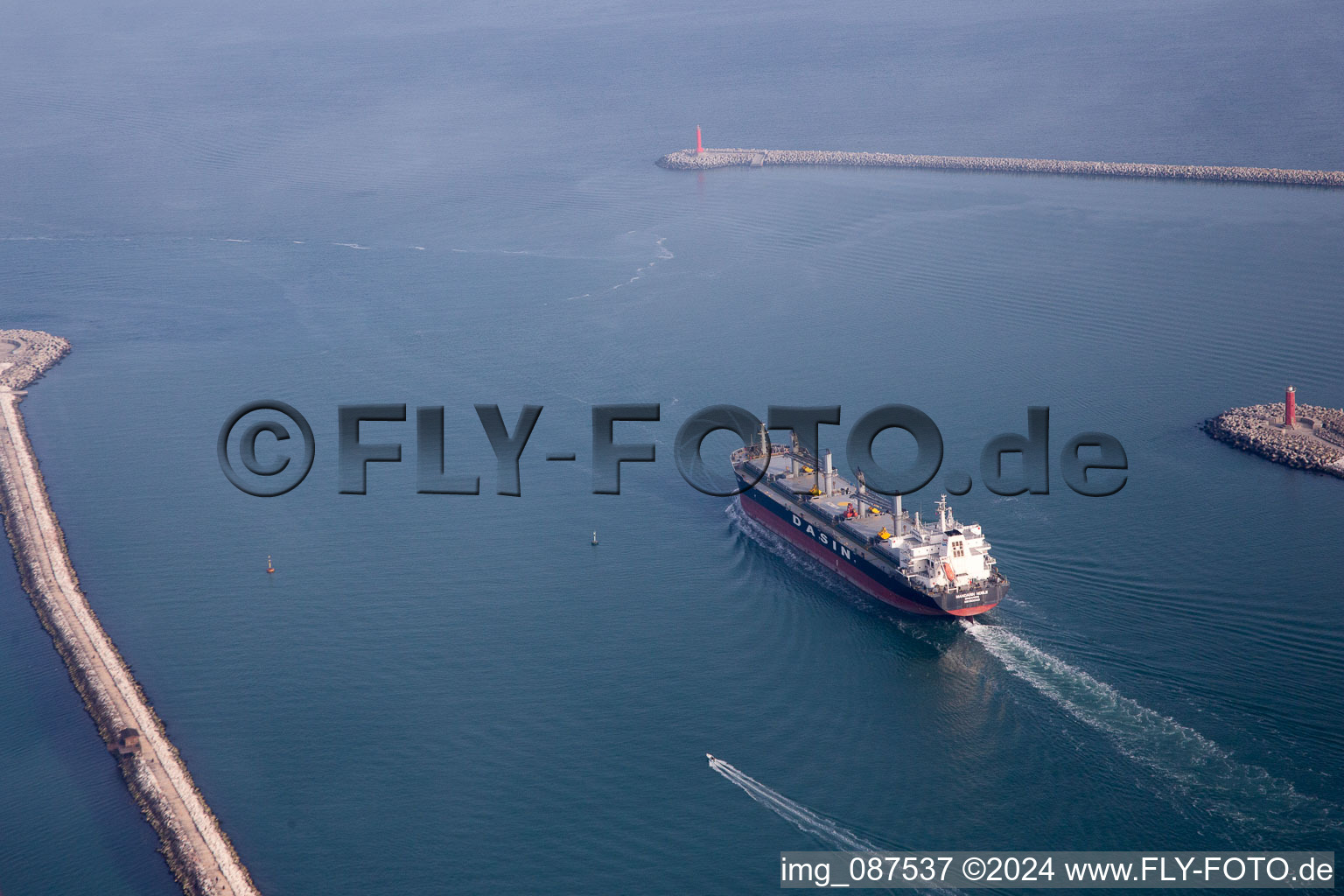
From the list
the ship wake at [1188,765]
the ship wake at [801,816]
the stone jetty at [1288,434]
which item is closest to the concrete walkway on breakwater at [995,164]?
the stone jetty at [1288,434]

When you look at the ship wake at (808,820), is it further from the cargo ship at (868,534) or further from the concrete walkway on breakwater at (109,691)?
the concrete walkway on breakwater at (109,691)

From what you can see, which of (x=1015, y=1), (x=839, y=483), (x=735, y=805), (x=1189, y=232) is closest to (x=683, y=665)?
(x=735, y=805)

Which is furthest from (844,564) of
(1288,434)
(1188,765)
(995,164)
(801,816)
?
(995,164)

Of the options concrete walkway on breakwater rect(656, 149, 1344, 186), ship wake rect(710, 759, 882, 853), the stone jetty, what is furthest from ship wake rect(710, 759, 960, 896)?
concrete walkway on breakwater rect(656, 149, 1344, 186)

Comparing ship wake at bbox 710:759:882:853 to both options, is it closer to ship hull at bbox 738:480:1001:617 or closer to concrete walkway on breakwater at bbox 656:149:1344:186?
ship hull at bbox 738:480:1001:617

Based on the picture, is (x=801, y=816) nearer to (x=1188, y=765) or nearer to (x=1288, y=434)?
(x=1188, y=765)

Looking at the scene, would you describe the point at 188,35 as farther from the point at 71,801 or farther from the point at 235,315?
the point at 71,801
